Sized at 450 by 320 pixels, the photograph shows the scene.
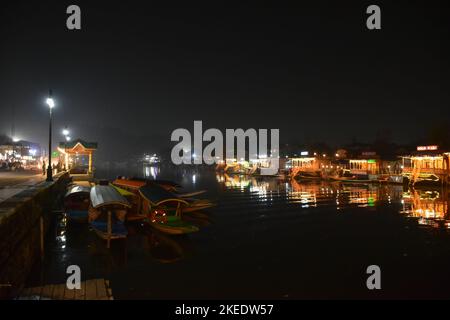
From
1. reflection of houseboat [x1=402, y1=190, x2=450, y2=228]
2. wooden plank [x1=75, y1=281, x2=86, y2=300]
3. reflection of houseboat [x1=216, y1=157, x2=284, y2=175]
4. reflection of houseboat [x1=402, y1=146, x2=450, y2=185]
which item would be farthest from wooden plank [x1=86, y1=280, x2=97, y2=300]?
reflection of houseboat [x1=216, y1=157, x2=284, y2=175]

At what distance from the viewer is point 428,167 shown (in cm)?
5559

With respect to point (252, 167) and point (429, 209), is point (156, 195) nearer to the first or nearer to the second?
point (429, 209)

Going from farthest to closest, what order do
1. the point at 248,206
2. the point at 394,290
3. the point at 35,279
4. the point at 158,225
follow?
the point at 248,206 → the point at 158,225 → the point at 35,279 → the point at 394,290

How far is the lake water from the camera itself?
42.5 ft

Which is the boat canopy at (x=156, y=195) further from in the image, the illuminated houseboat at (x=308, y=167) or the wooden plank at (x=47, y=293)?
the illuminated houseboat at (x=308, y=167)

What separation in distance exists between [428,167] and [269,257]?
49282mm

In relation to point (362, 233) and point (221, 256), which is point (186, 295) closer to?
point (221, 256)

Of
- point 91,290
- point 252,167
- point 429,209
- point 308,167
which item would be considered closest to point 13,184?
point 91,290

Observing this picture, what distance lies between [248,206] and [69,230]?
57.2ft

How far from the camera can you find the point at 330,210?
31.2 meters

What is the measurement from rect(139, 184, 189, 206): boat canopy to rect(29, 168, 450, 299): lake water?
197 centimetres

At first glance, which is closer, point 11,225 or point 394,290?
point 11,225
